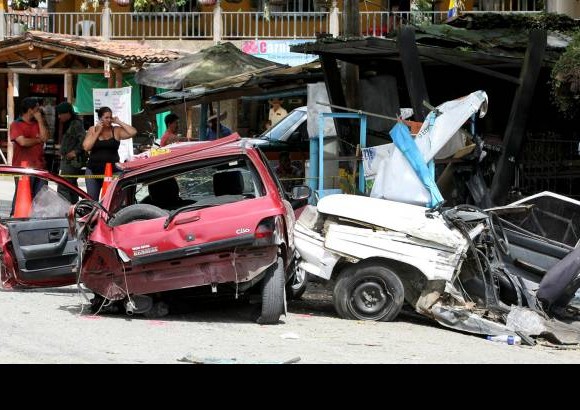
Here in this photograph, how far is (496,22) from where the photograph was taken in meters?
14.8

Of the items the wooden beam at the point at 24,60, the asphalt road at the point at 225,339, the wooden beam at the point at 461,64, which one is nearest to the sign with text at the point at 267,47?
the wooden beam at the point at 24,60

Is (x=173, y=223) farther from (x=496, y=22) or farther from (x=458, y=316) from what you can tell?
(x=496, y=22)

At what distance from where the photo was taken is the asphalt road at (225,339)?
24.1 ft

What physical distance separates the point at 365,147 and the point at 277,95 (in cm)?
461

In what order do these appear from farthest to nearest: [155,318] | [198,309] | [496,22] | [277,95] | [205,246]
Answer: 1. [277,95]
2. [496,22]
3. [198,309]
4. [155,318]
5. [205,246]

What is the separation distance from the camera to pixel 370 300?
30.0 ft

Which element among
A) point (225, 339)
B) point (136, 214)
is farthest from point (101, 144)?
point (225, 339)

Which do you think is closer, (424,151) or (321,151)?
(424,151)

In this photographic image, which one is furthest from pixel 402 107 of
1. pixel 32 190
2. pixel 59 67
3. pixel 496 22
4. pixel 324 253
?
pixel 59 67

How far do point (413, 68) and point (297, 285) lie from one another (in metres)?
3.42

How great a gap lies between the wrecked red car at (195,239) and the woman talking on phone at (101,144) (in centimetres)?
441

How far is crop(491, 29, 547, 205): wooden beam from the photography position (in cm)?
1183

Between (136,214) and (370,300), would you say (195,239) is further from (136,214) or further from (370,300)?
(370,300)

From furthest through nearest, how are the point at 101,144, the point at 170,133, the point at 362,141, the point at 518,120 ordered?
the point at 170,133 < the point at 101,144 < the point at 362,141 < the point at 518,120
